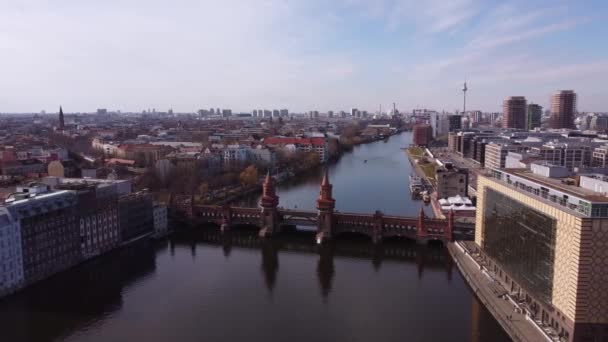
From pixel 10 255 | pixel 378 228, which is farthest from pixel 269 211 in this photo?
pixel 10 255

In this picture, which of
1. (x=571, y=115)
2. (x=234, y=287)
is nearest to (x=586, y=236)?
(x=234, y=287)

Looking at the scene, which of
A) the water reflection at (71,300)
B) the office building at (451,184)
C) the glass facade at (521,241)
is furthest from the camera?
the office building at (451,184)

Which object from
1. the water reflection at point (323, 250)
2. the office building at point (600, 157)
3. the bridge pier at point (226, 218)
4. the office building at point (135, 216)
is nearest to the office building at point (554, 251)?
the water reflection at point (323, 250)

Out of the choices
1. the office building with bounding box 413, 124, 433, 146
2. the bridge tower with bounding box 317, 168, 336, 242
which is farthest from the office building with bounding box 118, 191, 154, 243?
the office building with bounding box 413, 124, 433, 146

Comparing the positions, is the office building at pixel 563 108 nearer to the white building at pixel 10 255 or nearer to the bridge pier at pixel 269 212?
the bridge pier at pixel 269 212

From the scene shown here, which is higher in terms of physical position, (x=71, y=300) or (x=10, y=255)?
(x=10, y=255)

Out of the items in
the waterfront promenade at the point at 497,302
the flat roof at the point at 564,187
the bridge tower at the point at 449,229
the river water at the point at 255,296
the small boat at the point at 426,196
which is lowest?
the river water at the point at 255,296

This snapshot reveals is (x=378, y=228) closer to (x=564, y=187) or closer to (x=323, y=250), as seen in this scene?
(x=323, y=250)
